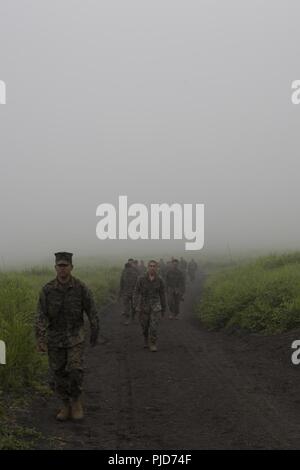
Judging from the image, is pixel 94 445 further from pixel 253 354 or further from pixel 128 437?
pixel 253 354

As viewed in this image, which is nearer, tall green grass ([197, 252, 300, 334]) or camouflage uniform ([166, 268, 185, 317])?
tall green grass ([197, 252, 300, 334])

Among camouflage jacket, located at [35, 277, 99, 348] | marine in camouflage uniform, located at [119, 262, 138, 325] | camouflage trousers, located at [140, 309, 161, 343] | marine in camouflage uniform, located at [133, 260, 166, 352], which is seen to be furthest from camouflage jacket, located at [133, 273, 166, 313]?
camouflage jacket, located at [35, 277, 99, 348]

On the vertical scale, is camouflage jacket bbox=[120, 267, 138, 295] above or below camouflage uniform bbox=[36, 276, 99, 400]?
above

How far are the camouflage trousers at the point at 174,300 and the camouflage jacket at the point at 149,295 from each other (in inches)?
256

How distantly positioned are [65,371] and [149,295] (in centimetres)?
624

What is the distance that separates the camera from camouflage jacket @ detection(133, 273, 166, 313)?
13852mm

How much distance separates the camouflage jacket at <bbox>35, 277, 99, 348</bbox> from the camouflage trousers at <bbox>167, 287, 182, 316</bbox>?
496 inches

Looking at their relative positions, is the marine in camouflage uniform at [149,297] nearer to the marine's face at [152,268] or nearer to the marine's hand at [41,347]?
the marine's face at [152,268]

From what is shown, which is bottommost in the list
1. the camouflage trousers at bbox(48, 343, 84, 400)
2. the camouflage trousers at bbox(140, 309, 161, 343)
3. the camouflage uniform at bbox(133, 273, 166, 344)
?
the camouflage trousers at bbox(48, 343, 84, 400)

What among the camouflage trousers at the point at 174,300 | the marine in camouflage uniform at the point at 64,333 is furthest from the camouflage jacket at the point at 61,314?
the camouflage trousers at the point at 174,300

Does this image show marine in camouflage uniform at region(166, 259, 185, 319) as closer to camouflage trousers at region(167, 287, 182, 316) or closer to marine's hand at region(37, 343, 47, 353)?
camouflage trousers at region(167, 287, 182, 316)

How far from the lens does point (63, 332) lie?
782cm
